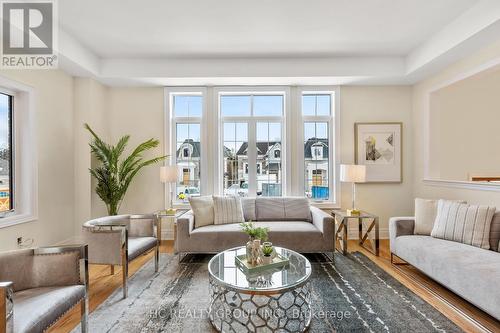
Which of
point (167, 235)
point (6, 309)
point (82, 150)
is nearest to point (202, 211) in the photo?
point (167, 235)

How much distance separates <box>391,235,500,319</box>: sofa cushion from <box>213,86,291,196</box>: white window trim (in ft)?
6.52

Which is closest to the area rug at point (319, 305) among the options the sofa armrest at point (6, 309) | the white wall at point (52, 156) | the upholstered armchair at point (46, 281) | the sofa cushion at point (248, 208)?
the upholstered armchair at point (46, 281)

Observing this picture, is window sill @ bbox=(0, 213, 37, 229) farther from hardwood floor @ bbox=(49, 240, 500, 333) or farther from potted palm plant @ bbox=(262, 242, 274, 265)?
potted palm plant @ bbox=(262, 242, 274, 265)

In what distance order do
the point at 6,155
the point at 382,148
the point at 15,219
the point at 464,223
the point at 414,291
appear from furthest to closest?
the point at 382,148, the point at 6,155, the point at 15,219, the point at 464,223, the point at 414,291

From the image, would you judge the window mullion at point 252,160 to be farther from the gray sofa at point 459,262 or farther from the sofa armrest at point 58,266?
the sofa armrest at point 58,266

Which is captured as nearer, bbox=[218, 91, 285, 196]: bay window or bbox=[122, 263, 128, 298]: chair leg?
bbox=[122, 263, 128, 298]: chair leg

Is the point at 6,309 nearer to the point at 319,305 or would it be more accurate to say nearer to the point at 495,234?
the point at 319,305

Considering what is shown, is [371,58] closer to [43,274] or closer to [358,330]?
[358,330]

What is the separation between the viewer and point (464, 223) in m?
2.63

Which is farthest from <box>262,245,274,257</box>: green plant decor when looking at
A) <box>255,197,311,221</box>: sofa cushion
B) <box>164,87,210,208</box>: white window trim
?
<box>164,87,210,208</box>: white window trim

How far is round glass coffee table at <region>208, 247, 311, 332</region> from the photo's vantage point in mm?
1771

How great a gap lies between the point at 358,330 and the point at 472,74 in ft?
10.8

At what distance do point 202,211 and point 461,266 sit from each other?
9.27 feet

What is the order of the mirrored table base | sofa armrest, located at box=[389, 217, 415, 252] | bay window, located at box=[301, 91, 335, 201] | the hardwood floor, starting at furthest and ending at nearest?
bay window, located at box=[301, 91, 335, 201], sofa armrest, located at box=[389, 217, 415, 252], the hardwood floor, the mirrored table base
